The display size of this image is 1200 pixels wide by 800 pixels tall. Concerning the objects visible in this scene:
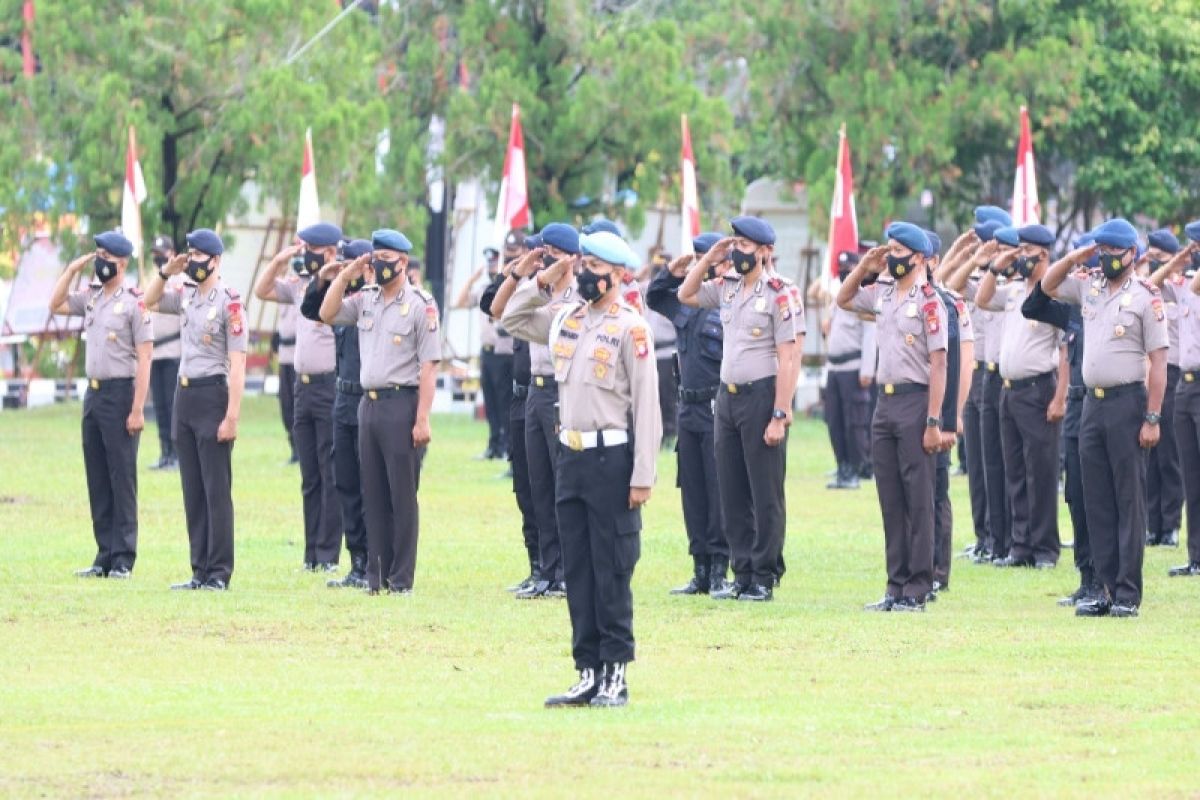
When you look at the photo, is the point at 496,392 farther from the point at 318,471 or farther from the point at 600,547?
the point at 600,547

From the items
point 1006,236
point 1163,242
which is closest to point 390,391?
point 1006,236

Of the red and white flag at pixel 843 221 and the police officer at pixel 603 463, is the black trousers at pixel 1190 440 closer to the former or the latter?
the police officer at pixel 603 463

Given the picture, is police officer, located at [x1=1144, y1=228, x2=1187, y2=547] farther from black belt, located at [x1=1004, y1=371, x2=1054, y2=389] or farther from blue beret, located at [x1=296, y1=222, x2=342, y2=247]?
blue beret, located at [x1=296, y1=222, x2=342, y2=247]

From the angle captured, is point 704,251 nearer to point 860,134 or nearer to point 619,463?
point 619,463

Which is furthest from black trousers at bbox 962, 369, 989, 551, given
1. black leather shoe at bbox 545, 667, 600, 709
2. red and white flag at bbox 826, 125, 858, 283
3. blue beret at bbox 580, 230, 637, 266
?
black leather shoe at bbox 545, 667, 600, 709

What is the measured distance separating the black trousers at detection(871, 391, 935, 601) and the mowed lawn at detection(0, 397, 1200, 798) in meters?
0.34

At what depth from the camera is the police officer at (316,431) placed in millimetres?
17266

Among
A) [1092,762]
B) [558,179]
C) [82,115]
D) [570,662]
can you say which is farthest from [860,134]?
[1092,762]

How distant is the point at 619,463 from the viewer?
1122 centimetres

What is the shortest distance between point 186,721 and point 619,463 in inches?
82.9

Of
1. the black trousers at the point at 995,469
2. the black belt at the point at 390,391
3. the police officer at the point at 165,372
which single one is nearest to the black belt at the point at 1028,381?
the black trousers at the point at 995,469

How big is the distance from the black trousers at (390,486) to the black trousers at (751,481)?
6.02 feet

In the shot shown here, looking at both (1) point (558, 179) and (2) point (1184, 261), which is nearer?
(2) point (1184, 261)

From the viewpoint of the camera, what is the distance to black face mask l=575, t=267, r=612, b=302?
11320 mm
